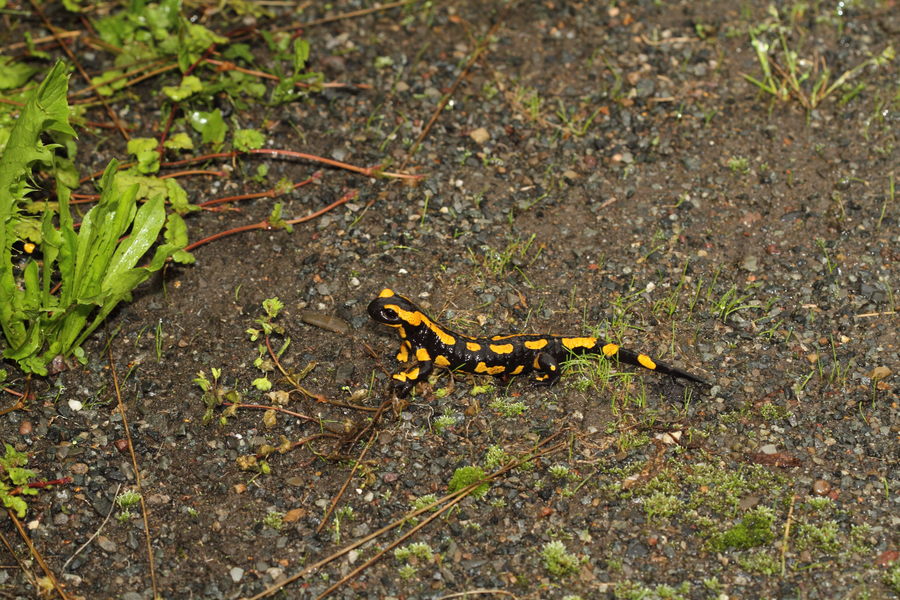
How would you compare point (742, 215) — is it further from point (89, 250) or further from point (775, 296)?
point (89, 250)

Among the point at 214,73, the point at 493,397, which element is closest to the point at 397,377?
the point at 493,397

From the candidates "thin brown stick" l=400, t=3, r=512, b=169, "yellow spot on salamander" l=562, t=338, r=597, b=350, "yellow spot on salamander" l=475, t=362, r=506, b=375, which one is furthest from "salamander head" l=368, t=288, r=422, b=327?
"thin brown stick" l=400, t=3, r=512, b=169

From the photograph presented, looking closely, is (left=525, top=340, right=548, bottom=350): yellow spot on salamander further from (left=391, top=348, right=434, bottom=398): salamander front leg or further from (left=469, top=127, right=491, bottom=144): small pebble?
(left=469, top=127, right=491, bottom=144): small pebble

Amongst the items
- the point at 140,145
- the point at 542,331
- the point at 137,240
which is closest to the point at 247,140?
the point at 140,145

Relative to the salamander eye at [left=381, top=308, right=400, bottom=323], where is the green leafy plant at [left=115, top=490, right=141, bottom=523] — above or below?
below

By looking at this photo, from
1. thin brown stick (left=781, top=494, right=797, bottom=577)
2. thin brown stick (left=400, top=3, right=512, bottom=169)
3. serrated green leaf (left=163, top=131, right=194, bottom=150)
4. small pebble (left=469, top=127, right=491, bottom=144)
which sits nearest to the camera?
thin brown stick (left=781, top=494, right=797, bottom=577)

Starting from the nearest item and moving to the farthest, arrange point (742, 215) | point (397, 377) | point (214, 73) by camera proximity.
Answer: point (397, 377) → point (742, 215) → point (214, 73)

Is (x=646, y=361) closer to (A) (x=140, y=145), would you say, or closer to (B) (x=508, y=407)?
(B) (x=508, y=407)
